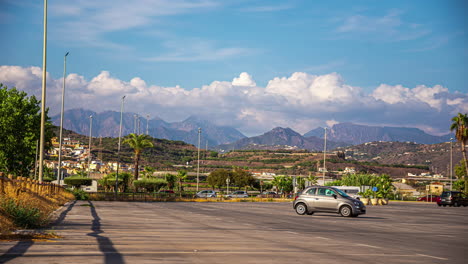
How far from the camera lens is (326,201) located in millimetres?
31203

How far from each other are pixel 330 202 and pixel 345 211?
3.19ft

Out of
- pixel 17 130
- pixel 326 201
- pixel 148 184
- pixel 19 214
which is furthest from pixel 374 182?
pixel 19 214

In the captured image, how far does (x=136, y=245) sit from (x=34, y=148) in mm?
57952

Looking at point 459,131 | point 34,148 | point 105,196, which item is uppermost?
point 459,131

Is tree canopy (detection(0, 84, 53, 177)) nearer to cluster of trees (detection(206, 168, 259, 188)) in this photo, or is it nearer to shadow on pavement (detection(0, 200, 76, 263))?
shadow on pavement (detection(0, 200, 76, 263))

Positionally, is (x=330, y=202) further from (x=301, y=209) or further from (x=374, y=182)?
(x=374, y=182)

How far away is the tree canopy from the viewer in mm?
64062

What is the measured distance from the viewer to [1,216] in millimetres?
14320

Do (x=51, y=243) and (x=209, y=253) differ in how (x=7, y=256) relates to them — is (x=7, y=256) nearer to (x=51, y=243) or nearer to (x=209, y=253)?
(x=51, y=243)

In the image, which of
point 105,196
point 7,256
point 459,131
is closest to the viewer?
point 7,256

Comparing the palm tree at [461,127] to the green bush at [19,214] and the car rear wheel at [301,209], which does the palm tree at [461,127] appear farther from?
the green bush at [19,214]

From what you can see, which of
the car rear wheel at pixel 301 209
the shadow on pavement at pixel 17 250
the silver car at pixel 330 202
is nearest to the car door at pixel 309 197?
the silver car at pixel 330 202

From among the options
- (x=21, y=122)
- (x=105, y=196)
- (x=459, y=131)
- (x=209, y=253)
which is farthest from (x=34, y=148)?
(x=459, y=131)

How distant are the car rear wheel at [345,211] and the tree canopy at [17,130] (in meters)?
45.3
